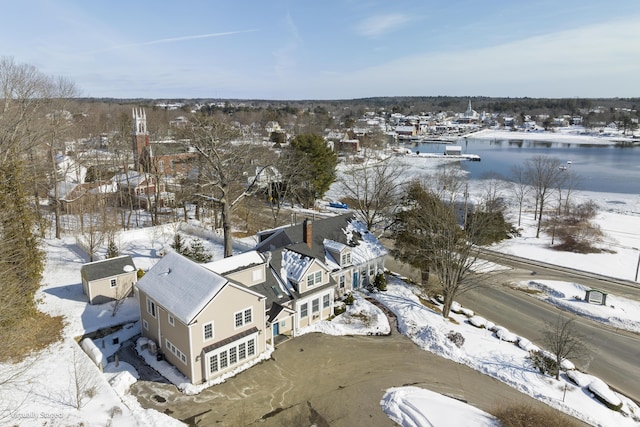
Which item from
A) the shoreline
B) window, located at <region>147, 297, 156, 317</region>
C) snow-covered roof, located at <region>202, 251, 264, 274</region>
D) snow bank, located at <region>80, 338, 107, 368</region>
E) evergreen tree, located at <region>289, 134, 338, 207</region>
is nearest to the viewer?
snow bank, located at <region>80, 338, 107, 368</region>

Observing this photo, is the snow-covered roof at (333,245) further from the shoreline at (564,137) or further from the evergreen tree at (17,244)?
the shoreline at (564,137)

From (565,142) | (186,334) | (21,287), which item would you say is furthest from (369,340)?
(565,142)

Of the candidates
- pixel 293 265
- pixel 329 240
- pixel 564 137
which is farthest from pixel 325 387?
pixel 564 137

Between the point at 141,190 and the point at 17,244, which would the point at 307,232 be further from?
the point at 141,190

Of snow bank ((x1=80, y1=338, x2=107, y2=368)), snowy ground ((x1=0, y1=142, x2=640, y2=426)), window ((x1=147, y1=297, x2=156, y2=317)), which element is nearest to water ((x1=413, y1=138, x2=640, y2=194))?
snowy ground ((x1=0, y1=142, x2=640, y2=426))

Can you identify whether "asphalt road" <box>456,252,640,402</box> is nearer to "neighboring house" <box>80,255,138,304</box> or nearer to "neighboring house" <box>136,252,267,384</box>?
"neighboring house" <box>136,252,267,384</box>

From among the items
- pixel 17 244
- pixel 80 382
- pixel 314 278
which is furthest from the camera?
pixel 314 278

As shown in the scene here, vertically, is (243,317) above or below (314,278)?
below
